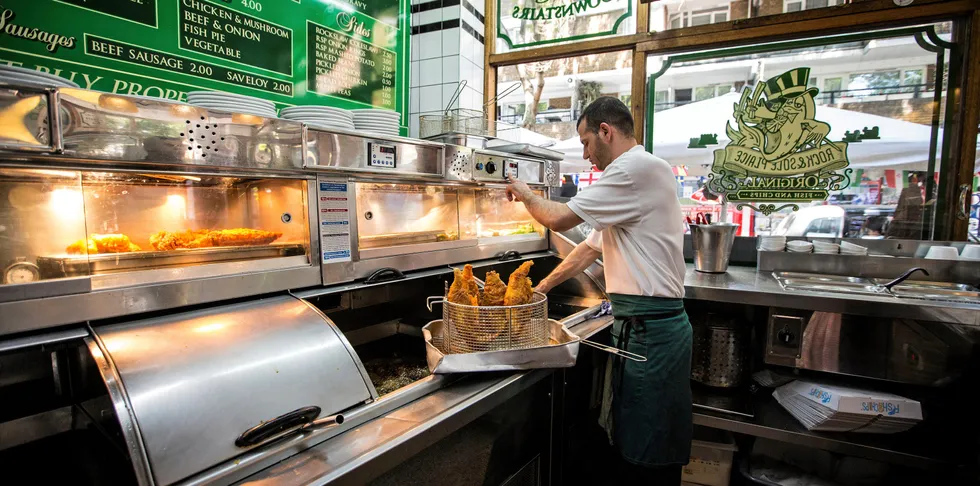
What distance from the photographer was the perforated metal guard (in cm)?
143

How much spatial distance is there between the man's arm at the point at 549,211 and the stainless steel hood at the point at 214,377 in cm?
95

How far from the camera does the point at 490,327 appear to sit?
1.44 meters

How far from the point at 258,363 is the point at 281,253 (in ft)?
1.58

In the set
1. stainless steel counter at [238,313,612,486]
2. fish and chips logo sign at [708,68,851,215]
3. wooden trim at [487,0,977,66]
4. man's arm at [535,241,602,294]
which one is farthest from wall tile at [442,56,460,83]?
stainless steel counter at [238,313,612,486]

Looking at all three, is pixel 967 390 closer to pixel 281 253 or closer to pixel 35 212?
pixel 281 253

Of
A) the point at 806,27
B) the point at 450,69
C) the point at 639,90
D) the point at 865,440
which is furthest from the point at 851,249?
the point at 450,69

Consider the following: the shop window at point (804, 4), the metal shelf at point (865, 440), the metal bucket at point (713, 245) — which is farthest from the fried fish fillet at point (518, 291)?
the shop window at point (804, 4)

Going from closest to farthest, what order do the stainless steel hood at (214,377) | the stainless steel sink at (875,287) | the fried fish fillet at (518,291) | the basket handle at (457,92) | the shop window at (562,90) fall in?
the stainless steel hood at (214,377)
the fried fish fillet at (518,291)
the stainless steel sink at (875,287)
the basket handle at (457,92)
the shop window at (562,90)

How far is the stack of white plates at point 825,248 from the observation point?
2.83 m

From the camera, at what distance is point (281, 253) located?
4.92 ft

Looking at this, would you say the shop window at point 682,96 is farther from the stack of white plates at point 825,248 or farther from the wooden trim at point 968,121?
the wooden trim at point 968,121

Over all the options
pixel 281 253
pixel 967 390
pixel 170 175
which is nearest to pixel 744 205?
pixel 967 390

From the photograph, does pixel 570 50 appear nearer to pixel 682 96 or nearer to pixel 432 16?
pixel 682 96

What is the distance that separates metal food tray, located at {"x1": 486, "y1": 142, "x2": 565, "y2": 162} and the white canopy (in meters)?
1.00
